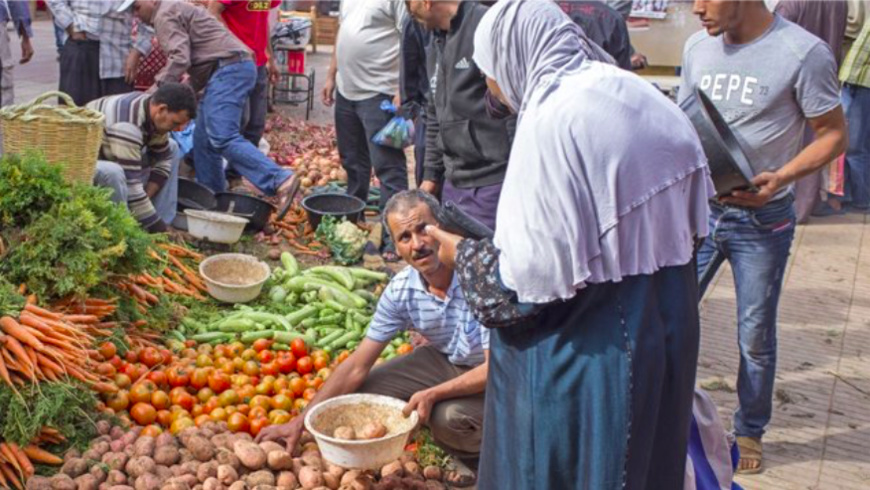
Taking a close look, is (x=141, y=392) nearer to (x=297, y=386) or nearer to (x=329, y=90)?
(x=297, y=386)

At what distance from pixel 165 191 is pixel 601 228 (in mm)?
4851

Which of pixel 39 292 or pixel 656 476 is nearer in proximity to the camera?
pixel 656 476

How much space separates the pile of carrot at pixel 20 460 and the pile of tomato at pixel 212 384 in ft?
1.23

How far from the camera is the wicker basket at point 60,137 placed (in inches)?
205

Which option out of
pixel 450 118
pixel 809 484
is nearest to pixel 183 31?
pixel 450 118

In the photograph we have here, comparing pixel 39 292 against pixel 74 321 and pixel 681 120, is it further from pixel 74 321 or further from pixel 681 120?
pixel 681 120

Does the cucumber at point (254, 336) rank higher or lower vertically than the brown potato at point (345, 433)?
lower

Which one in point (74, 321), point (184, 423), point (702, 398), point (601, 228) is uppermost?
point (601, 228)

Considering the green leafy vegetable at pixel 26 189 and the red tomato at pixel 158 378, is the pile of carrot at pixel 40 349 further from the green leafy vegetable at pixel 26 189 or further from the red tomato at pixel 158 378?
the green leafy vegetable at pixel 26 189

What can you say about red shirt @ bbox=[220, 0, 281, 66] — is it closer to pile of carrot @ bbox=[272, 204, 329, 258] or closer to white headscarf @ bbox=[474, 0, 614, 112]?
pile of carrot @ bbox=[272, 204, 329, 258]

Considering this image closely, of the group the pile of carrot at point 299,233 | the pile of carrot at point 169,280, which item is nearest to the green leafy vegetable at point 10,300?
the pile of carrot at point 169,280

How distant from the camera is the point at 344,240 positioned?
22.1ft

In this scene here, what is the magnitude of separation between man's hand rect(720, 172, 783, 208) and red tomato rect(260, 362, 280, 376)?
2.33 metres

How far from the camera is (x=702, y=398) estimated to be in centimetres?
325
